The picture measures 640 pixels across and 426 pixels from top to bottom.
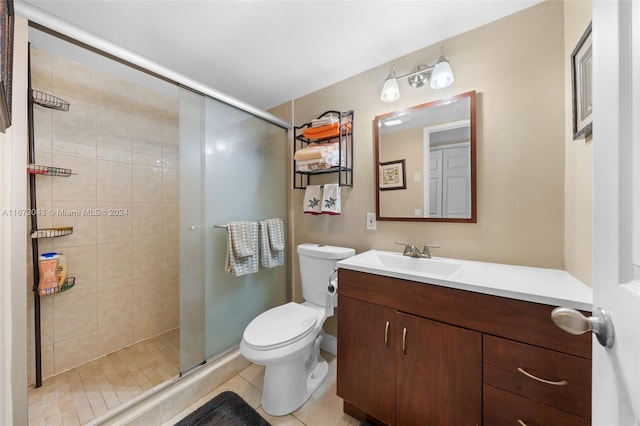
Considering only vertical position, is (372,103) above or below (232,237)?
above

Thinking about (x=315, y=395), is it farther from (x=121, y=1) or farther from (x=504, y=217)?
(x=121, y=1)

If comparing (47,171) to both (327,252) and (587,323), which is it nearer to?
(327,252)

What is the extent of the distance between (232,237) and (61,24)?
122cm

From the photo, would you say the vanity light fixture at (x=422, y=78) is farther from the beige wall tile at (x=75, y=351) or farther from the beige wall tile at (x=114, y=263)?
the beige wall tile at (x=75, y=351)

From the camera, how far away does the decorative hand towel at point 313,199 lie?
72.8 inches

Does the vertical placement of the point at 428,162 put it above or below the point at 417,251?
above

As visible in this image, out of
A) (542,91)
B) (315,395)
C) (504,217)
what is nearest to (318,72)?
(542,91)

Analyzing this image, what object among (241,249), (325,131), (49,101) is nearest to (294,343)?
(241,249)

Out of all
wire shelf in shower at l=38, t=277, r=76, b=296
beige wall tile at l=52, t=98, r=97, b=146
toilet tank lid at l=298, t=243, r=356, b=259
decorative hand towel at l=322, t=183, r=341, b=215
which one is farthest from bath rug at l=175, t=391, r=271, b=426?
beige wall tile at l=52, t=98, r=97, b=146

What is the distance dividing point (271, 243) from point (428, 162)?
4.17 feet

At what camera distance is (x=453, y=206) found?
4.55 ft

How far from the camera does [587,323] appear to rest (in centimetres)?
39

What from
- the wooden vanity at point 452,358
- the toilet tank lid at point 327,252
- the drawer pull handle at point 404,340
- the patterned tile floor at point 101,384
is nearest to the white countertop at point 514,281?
the wooden vanity at point 452,358

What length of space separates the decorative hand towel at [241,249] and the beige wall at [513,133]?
1062 millimetres
